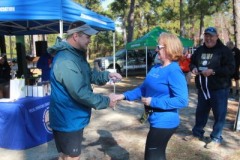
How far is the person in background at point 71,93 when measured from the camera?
103 inches

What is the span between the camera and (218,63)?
469cm

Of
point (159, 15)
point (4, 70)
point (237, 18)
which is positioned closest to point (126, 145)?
point (4, 70)

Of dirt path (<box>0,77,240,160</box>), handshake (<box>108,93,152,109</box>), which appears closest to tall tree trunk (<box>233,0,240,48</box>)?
dirt path (<box>0,77,240,160</box>)

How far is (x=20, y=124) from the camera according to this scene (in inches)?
194

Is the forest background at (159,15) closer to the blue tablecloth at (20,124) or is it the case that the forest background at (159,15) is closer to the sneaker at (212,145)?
the sneaker at (212,145)

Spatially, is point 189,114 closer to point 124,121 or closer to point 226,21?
point 124,121

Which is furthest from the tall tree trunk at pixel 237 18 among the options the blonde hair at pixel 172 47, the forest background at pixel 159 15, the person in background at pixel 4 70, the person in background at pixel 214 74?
the blonde hair at pixel 172 47

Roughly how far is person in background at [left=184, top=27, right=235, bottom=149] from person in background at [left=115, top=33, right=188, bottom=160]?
1.79 metres

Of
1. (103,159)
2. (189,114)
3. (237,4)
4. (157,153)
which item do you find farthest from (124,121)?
(237,4)

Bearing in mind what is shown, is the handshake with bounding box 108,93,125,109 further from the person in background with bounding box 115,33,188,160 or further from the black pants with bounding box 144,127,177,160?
the black pants with bounding box 144,127,177,160

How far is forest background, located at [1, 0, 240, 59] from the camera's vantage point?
22.6m

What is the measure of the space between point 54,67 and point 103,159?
220 centimetres

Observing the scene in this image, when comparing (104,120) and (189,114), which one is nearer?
(104,120)

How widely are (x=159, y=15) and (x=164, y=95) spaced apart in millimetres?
37086
